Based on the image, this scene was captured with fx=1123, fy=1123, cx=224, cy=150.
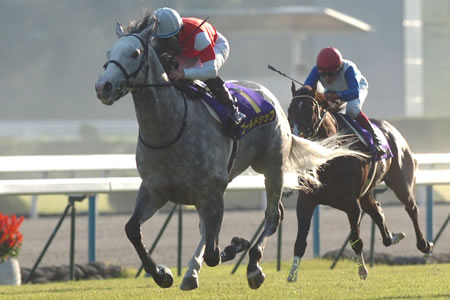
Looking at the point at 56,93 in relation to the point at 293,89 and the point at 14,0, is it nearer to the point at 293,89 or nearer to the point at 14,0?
the point at 14,0

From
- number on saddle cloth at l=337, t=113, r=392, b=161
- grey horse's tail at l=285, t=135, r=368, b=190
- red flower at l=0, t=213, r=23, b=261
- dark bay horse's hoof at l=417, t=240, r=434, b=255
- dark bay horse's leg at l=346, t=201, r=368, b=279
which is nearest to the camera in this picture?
grey horse's tail at l=285, t=135, r=368, b=190

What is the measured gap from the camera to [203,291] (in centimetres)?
661

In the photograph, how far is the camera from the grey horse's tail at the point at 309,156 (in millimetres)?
7168

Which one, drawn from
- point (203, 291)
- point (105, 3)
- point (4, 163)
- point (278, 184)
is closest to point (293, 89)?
point (278, 184)

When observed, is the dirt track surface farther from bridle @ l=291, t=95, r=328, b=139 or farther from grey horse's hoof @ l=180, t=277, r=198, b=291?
grey horse's hoof @ l=180, t=277, r=198, b=291

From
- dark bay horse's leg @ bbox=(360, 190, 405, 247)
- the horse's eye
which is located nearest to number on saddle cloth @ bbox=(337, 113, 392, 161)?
dark bay horse's leg @ bbox=(360, 190, 405, 247)

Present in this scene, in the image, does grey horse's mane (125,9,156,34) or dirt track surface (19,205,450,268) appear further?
dirt track surface (19,205,450,268)

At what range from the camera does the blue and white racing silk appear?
788 cm

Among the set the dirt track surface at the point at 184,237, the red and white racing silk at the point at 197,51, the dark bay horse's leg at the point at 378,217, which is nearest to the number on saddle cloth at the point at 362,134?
the dark bay horse's leg at the point at 378,217

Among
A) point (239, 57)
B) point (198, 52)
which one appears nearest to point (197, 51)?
point (198, 52)

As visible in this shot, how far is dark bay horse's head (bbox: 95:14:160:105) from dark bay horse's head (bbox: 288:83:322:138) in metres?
2.03

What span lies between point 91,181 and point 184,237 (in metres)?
3.70

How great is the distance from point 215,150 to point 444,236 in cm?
738

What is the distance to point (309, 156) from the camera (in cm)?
722
